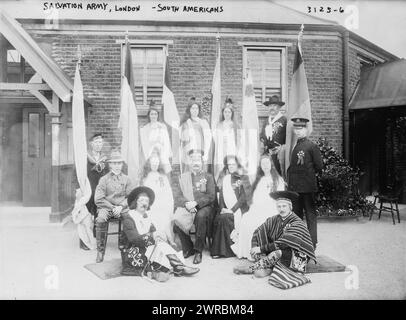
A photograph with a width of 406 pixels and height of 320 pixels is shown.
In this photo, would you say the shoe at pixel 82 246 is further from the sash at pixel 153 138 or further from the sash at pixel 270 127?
the sash at pixel 270 127

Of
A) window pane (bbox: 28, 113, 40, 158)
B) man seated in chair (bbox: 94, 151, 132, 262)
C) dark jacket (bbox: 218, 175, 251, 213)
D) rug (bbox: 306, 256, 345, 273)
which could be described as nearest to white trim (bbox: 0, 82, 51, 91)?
window pane (bbox: 28, 113, 40, 158)

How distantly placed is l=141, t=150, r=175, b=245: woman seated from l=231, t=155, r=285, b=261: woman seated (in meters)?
0.98

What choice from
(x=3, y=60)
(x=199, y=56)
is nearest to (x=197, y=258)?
(x=199, y=56)

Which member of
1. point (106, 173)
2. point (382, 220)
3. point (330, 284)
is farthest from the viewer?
point (382, 220)

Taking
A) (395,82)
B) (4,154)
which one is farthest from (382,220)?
(4,154)

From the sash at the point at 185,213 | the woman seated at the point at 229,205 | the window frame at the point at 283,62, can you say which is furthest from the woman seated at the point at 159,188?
the window frame at the point at 283,62

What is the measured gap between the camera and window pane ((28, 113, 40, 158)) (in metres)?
8.46

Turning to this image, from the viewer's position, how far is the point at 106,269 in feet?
15.4

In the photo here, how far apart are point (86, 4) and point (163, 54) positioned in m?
2.94

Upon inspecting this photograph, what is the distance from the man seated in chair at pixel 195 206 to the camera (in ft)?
17.1

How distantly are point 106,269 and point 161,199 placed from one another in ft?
4.11

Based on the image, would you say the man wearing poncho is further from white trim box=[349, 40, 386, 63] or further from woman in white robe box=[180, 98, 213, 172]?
white trim box=[349, 40, 386, 63]

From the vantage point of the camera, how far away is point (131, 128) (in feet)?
20.2

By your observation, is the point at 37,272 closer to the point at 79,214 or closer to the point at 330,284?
the point at 79,214
